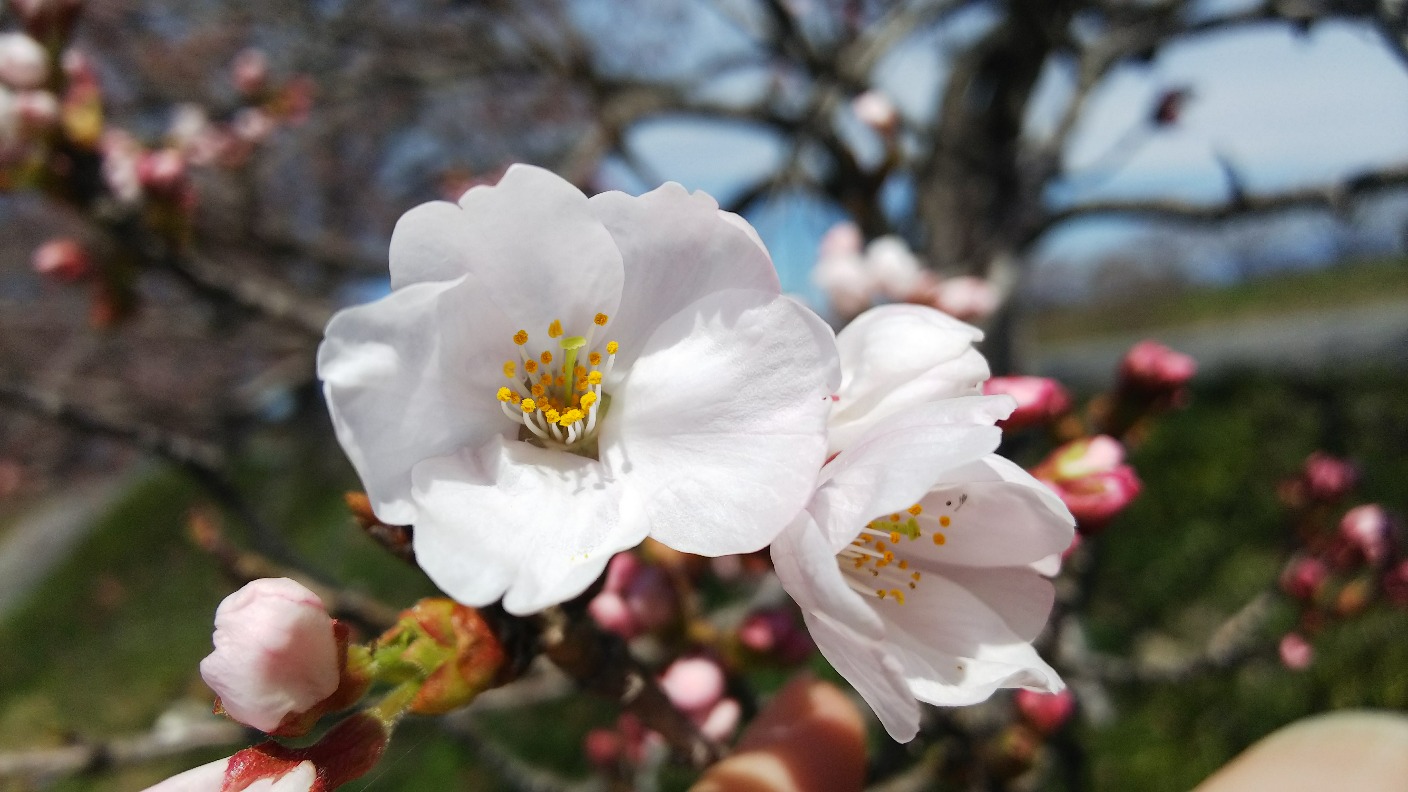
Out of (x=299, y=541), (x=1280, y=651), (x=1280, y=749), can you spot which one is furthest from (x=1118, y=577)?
(x=299, y=541)

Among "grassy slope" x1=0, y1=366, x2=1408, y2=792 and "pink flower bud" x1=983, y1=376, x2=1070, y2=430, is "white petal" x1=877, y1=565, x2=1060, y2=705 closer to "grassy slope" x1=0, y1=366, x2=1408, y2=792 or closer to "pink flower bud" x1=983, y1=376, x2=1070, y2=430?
"pink flower bud" x1=983, y1=376, x2=1070, y2=430

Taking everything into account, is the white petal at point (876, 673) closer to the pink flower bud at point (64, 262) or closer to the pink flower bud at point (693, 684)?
the pink flower bud at point (693, 684)

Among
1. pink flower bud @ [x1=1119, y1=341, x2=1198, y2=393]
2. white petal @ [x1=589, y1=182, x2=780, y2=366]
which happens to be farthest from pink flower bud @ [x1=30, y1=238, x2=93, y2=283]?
pink flower bud @ [x1=1119, y1=341, x2=1198, y2=393]

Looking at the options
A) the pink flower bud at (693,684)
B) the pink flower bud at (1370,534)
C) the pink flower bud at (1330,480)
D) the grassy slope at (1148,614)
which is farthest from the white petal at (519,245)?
Result: the pink flower bud at (1330,480)

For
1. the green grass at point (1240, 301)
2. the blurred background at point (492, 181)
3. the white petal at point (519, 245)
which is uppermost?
the white petal at point (519, 245)

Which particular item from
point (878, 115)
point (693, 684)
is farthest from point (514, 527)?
point (878, 115)

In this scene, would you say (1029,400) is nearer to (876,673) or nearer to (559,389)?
(876,673)
